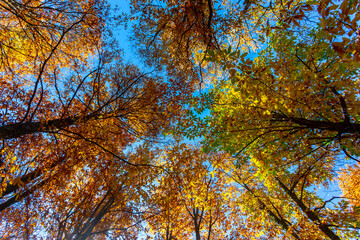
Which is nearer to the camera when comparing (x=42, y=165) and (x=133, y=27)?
(x=42, y=165)

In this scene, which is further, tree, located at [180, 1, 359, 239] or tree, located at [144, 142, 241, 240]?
tree, located at [144, 142, 241, 240]

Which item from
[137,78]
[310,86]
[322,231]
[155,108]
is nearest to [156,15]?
[137,78]

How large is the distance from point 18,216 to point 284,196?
11.3 metres

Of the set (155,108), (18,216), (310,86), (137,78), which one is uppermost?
(137,78)

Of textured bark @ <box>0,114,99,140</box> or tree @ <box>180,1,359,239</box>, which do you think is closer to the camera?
tree @ <box>180,1,359,239</box>

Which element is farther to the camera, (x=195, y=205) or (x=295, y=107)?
(x=195, y=205)

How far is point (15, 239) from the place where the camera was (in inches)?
286

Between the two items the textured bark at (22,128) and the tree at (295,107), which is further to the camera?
the textured bark at (22,128)

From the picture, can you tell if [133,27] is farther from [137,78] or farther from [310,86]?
[310,86]

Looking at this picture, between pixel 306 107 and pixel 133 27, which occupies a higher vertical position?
pixel 133 27

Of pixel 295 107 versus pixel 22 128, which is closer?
pixel 295 107

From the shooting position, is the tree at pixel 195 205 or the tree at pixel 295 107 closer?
the tree at pixel 295 107

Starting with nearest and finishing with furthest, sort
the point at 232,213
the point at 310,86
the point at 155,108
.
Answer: the point at 310,86 → the point at 155,108 → the point at 232,213

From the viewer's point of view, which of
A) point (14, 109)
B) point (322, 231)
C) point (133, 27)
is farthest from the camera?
point (133, 27)
